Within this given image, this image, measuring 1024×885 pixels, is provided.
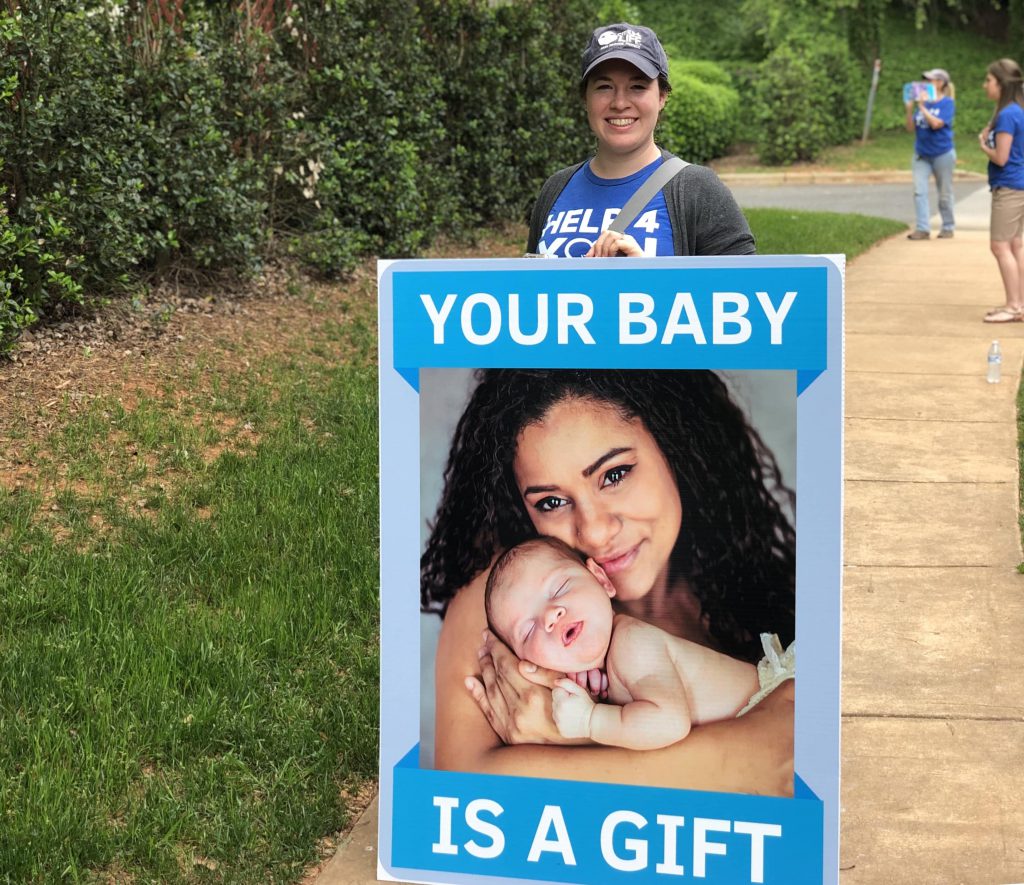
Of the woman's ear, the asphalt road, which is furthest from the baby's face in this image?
the asphalt road

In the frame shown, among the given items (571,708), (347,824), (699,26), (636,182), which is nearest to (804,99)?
(699,26)

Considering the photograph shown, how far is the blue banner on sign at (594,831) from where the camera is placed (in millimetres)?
2951

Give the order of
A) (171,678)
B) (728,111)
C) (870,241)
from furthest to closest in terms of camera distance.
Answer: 1. (728,111)
2. (870,241)
3. (171,678)

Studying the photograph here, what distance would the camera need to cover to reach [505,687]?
3.17 metres

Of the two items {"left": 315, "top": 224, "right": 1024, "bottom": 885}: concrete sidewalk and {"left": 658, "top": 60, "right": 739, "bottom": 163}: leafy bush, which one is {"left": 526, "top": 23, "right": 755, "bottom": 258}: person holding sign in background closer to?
{"left": 315, "top": 224, "right": 1024, "bottom": 885}: concrete sidewalk

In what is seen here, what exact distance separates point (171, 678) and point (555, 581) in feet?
5.19


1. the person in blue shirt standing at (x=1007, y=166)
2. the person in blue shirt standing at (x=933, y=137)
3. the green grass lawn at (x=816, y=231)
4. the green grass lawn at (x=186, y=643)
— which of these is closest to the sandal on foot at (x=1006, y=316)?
the person in blue shirt standing at (x=1007, y=166)

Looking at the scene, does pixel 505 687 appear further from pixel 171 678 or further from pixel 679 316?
pixel 171 678

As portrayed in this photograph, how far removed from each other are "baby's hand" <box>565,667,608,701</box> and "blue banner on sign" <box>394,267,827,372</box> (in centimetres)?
69

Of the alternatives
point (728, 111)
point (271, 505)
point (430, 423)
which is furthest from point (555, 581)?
point (728, 111)

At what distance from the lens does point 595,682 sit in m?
3.09

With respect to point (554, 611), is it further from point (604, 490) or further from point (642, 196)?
point (642, 196)

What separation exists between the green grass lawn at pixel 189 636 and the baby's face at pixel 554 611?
85 centimetres

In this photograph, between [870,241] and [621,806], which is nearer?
[621,806]
